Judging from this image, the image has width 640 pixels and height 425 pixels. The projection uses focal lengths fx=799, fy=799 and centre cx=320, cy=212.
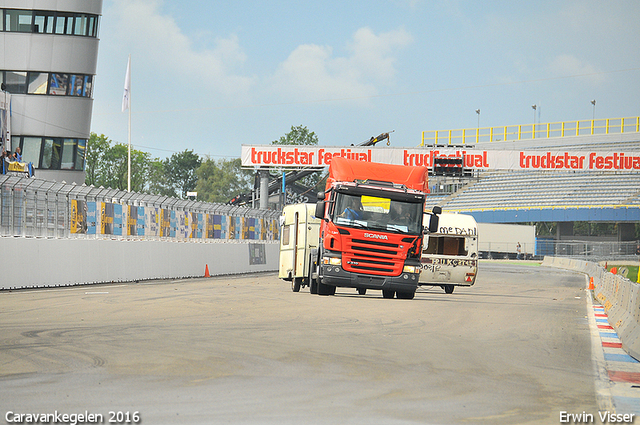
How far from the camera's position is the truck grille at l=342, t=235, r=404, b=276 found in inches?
765

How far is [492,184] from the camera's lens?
8862cm

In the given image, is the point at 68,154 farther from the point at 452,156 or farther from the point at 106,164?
the point at 106,164

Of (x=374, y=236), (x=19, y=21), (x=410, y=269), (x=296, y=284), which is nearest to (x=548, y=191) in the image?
(x=19, y=21)

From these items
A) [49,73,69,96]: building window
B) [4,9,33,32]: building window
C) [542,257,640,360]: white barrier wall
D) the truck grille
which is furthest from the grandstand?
[542,257,640,360]: white barrier wall

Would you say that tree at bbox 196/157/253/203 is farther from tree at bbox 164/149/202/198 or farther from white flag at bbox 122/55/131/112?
white flag at bbox 122/55/131/112

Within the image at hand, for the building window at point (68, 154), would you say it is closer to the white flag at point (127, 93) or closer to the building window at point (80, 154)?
the building window at point (80, 154)

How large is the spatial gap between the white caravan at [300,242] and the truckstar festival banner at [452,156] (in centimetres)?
2485

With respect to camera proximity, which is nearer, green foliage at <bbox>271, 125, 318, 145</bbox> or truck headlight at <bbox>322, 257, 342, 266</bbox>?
truck headlight at <bbox>322, 257, 342, 266</bbox>

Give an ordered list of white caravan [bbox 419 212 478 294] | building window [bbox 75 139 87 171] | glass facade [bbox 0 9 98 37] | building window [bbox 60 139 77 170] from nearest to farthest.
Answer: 1. white caravan [bbox 419 212 478 294]
2. glass facade [bbox 0 9 98 37]
3. building window [bbox 60 139 77 170]
4. building window [bbox 75 139 87 171]

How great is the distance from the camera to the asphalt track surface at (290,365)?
20.2 ft

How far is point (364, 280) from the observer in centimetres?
1955

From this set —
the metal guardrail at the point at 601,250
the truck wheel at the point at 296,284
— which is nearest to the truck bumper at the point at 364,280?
the truck wheel at the point at 296,284

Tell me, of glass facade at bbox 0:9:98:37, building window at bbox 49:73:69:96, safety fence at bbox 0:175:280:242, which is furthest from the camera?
building window at bbox 49:73:69:96

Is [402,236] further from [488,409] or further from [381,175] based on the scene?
[488,409]
